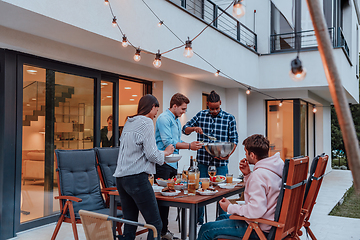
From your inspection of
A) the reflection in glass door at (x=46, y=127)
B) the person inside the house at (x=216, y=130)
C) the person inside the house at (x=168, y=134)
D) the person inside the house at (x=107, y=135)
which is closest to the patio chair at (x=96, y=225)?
the person inside the house at (x=168, y=134)

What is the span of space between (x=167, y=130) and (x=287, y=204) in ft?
5.11

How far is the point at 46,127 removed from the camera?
4.47 metres

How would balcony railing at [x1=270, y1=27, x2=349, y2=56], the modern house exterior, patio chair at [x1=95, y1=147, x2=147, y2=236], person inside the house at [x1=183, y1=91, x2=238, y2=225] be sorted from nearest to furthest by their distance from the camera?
the modern house exterior
person inside the house at [x1=183, y1=91, x2=238, y2=225]
patio chair at [x1=95, y1=147, x2=147, y2=236]
balcony railing at [x1=270, y1=27, x2=349, y2=56]

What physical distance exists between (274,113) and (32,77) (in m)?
7.21

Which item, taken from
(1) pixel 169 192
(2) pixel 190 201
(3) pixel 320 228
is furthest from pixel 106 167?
(3) pixel 320 228

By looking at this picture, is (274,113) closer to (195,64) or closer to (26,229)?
(195,64)

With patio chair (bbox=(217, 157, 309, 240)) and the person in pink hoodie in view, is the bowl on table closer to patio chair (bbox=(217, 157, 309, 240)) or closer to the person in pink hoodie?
the person in pink hoodie

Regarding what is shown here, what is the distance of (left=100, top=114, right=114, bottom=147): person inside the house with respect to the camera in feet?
17.6

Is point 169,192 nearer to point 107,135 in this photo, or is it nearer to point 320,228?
point 320,228

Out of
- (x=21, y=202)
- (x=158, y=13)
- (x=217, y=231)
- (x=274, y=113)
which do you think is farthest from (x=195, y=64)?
(x=274, y=113)

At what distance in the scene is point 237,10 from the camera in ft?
5.57

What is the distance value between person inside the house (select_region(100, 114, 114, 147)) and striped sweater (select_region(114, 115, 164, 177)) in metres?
2.91

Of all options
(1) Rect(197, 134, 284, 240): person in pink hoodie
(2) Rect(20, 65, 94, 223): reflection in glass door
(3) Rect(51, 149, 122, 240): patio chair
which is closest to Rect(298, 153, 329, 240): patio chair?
(1) Rect(197, 134, 284, 240): person in pink hoodie

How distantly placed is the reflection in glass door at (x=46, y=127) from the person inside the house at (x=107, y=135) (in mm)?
296
